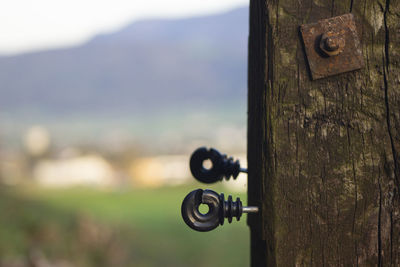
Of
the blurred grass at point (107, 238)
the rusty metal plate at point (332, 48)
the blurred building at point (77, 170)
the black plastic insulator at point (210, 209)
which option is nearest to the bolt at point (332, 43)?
the rusty metal plate at point (332, 48)

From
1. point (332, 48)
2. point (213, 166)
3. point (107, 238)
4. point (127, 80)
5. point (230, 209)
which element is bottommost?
point (107, 238)

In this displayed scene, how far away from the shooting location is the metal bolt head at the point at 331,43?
1.24 meters

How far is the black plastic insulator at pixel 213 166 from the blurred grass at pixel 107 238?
5265 millimetres

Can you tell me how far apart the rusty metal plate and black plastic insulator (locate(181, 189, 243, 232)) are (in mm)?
437

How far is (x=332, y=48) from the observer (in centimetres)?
124

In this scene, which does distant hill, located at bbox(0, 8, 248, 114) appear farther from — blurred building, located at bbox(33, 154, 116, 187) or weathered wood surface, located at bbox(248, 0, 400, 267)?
weathered wood surface, located at bbox(248, 0, 400, 267)

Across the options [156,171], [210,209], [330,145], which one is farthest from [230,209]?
[156,171]

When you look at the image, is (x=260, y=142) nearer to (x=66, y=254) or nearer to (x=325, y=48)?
(x=325, y=48)

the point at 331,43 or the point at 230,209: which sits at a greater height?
the point at 331,43

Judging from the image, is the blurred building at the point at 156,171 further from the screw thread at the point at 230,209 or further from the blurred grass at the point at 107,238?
the screw thread at the point at 230,209

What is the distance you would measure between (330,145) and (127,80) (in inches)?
4487

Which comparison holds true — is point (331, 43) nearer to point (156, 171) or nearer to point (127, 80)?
point (156, 171)

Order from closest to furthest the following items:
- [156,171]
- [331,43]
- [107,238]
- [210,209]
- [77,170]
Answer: [331,43] < [210,209] < [107,238] < [77,170] < [156,171]

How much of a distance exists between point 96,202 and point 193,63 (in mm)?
100539
